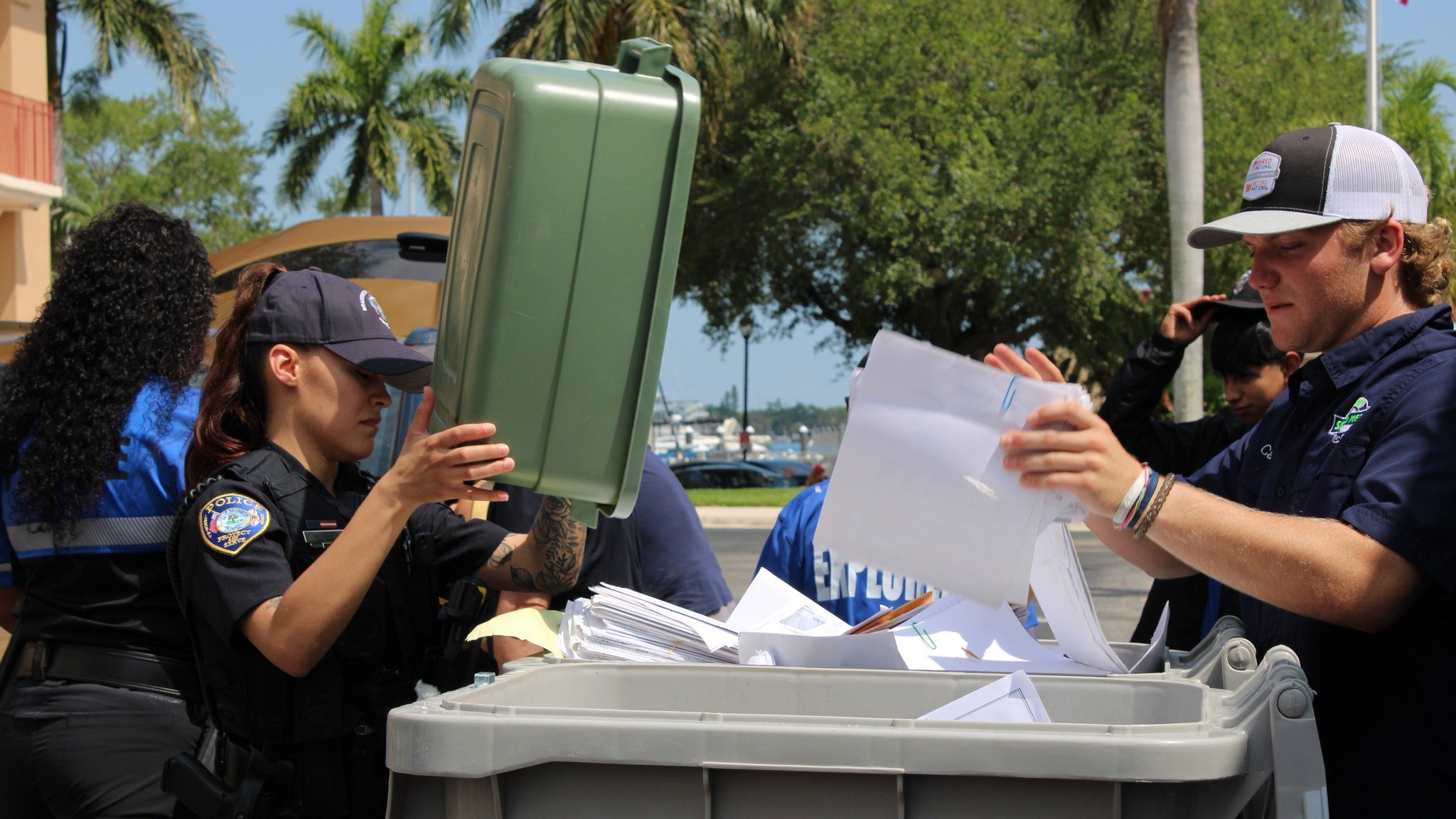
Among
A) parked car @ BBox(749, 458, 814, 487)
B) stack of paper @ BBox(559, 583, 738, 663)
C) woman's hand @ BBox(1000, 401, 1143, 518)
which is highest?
woman's hand @ BBox(1000, 401, 1143, 518)

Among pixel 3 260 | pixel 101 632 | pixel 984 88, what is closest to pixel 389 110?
pixel 3 260

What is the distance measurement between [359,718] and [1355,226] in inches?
78.0

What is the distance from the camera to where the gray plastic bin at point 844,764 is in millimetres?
1507

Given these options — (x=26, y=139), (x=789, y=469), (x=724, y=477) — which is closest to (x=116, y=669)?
(x=26, y=139)

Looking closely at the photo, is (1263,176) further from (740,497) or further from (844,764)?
(740,497)

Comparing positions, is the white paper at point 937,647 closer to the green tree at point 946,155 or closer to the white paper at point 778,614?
the white paper at point 778,614

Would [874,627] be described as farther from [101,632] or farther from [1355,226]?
[101,632]

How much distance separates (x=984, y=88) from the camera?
25.5 metres

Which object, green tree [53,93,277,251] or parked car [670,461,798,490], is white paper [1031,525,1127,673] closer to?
parked car [670,461,798,490]

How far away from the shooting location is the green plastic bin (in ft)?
5.77

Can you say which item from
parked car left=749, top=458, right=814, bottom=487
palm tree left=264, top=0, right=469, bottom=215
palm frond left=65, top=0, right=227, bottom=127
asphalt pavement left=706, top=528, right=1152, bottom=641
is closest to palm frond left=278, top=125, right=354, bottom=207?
palm tree left=264, top=0, right=469, bottom=215

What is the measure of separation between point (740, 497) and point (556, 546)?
21842 millimetres

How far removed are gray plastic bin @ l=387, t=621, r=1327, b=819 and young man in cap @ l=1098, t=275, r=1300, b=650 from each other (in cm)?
220

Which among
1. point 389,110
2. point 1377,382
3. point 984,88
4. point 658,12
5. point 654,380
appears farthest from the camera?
point 389,110
